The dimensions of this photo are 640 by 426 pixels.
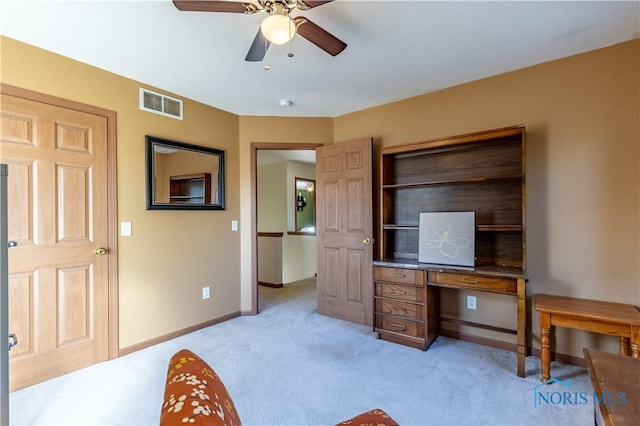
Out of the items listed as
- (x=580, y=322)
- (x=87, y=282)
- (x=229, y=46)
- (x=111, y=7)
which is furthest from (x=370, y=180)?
(x=87, y=282)

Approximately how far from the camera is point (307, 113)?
3680 millimetres

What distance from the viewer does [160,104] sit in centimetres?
293

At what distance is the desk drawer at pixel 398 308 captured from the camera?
2.70m

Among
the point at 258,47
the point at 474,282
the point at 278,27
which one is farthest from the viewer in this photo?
the point at 474,282

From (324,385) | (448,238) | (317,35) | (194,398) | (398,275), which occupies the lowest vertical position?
(324,385)

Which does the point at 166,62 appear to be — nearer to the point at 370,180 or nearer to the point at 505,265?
the point at 370,180

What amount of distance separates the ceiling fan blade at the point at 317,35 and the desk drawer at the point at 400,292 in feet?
6.61

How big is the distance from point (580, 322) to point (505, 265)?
2.28ft

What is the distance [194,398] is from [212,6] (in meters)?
1.66

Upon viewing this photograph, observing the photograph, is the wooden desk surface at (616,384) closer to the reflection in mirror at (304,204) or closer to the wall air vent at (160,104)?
the wall air vent at (160,104)

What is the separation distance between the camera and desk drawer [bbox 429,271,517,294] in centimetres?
228

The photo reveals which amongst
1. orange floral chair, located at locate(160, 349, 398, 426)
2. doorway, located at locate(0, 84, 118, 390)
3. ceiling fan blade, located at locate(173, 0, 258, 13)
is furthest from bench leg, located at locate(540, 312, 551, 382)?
doorway, located at locate(0, 84, 118, 390)

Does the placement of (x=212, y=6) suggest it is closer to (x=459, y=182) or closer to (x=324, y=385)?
(x=459, y=182)

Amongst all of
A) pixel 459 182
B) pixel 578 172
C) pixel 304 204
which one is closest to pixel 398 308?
pixel 459 182
